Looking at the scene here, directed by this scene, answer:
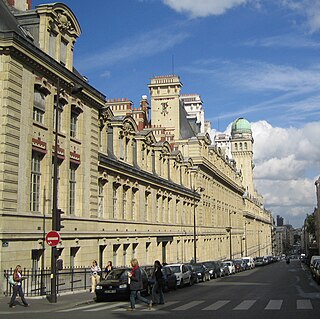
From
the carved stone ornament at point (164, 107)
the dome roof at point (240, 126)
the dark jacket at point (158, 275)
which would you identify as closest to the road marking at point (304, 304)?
the dark jacket at point (158, 275)

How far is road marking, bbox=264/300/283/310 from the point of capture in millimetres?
17078

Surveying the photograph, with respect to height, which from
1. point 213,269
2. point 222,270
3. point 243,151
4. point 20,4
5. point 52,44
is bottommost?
point 222,270

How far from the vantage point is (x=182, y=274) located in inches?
1168

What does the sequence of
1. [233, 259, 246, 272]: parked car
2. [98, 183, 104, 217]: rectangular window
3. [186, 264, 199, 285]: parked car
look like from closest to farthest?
[186, 264, 199, 285]: parked car
[98, 183, 104, 217]: rectangular window
[233, 259, 246, 272]: parked car

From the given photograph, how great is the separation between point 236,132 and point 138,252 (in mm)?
132887

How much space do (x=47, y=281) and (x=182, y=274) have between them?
9.40 m

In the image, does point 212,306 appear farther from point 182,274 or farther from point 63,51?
point 63,51

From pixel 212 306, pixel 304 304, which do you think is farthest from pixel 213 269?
pixel 212 306

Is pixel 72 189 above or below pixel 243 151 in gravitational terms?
below

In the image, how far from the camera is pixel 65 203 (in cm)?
2598

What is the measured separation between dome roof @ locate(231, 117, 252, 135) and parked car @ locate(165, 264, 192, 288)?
13960cm

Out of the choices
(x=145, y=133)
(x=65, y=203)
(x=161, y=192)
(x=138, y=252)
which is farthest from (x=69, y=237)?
(x=161, y=192)

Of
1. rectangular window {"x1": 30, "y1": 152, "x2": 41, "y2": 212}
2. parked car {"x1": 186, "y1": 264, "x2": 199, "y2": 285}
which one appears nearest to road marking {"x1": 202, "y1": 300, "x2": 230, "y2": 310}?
rectangular window {"x1": 30, "y1": 152, "x2": 41, "y2": 212}

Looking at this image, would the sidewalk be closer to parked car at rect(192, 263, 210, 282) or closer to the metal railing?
the metal railing
